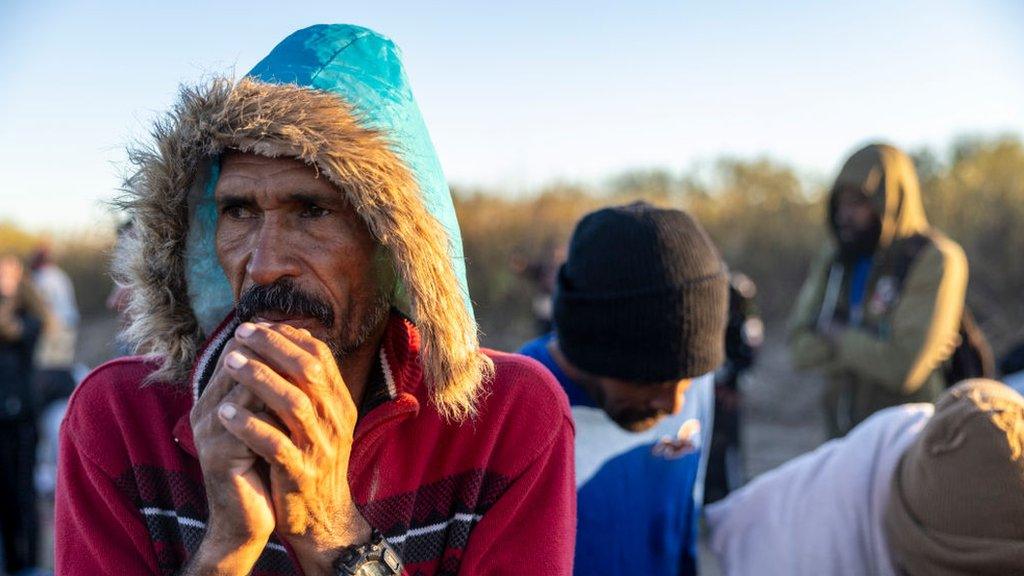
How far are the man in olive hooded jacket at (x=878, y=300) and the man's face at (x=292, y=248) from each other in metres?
3.63

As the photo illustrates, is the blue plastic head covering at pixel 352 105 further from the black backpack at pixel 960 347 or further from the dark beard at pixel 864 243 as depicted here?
the dark beard at pixel 864 243

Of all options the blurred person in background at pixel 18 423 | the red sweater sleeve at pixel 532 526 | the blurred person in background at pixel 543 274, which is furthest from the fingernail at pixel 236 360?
the blurred person in background at pixel 543 274

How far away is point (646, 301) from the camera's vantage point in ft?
8.21

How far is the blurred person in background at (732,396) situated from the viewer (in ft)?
18.1

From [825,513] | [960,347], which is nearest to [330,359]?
[825,513]

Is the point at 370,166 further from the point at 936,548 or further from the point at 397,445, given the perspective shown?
the point at 936,548

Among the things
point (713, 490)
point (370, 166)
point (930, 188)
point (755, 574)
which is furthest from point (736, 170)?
point (370, 166)

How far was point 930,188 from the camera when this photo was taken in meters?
12.4

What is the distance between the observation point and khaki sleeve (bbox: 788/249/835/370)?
5.12 m

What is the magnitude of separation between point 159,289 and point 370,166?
24.6 inches

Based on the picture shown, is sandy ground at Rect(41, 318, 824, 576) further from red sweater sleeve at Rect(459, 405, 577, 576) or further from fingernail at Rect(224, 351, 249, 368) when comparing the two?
fingernail at Rect(224, 351, 249, 368)

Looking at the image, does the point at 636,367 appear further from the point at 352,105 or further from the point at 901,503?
the point at 352,105

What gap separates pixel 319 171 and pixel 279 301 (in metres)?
0.27

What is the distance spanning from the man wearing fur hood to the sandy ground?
24.2 feet
